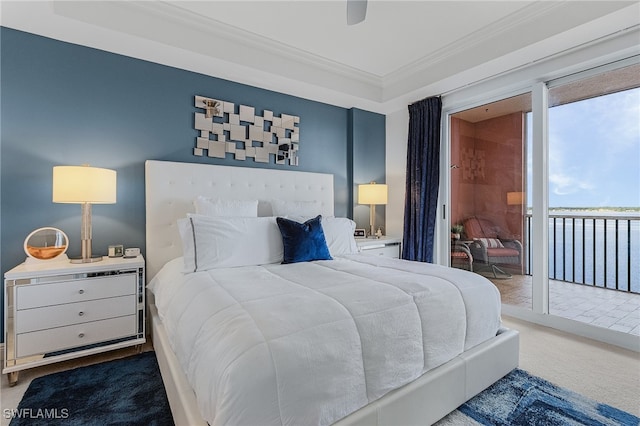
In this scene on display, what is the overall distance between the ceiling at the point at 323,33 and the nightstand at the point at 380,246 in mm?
1893

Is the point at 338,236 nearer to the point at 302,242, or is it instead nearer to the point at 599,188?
the point at 302,242

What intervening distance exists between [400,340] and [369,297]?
0.24m

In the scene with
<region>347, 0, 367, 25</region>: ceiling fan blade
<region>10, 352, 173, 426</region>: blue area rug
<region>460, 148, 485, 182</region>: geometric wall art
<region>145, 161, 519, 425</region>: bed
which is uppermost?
<region>347, 0, 367, 25</region>: ceiling fan blade

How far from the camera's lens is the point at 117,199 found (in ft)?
9.09

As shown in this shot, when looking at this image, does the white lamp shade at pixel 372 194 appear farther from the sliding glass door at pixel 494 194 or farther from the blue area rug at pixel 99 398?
the blue area rug at pixel 99 398

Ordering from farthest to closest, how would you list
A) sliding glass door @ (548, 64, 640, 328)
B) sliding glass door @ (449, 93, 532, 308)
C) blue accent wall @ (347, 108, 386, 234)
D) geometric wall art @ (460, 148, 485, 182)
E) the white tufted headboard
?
blue accent wall @ (347, 108, 386, 234), geometric wall art @ (460, 148, 485, 182), sliding glass door @ (449, 93, 532, 308), the white tufted headboard, sliding glass door @ (548, 64, 640, 328)

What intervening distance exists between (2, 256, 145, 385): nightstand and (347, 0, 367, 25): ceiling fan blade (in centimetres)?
235

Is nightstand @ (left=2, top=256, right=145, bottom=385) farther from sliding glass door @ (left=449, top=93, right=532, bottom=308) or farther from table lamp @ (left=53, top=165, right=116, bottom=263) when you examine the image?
sliding glass door @ (left=449, top=93, right=532, bottom=308)

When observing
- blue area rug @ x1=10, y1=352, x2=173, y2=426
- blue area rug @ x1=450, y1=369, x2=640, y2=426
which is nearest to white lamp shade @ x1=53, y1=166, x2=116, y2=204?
blue area rug @ x1=10, y1=352, x2=173, y2=426

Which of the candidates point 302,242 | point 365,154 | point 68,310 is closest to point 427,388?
point 302,242

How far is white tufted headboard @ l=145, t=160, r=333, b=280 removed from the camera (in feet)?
9.24

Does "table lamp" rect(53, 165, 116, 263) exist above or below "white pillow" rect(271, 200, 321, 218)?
above

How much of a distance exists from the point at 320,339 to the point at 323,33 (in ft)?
9.14

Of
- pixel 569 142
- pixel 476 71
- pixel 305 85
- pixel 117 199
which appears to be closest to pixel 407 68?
pixel 476 71
